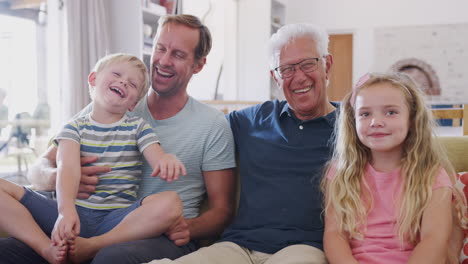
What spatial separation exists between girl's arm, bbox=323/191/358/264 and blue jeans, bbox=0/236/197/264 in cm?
48

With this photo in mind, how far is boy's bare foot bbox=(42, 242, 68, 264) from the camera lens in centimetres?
137

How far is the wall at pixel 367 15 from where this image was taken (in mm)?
6641

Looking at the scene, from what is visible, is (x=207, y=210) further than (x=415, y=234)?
Yes

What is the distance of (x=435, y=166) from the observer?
1471 mm

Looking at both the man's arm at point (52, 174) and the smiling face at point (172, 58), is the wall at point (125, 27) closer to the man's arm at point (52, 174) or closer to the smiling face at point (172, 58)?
the smiling face at point (172, 58)

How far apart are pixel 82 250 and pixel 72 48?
267cm

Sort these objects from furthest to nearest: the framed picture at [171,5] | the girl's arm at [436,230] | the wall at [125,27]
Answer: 1. the framed picture at [171,5]
2. the wall at [125,27]
3. the girl's arm at [436,230]

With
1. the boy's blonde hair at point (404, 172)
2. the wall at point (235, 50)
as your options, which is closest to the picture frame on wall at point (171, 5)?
the wall at point (235, 50)

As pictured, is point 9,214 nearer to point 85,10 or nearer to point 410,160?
point 410,160

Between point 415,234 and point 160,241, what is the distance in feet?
2.55

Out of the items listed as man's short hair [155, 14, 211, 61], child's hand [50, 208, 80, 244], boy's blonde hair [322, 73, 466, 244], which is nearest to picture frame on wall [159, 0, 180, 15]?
man's short hair [155, 14, 211, 61]

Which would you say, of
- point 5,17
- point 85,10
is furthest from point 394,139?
point 5,17

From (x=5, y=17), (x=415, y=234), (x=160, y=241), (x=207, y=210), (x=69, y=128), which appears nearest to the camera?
(x=415, y=234)

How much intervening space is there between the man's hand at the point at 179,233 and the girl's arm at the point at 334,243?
1.50ft
